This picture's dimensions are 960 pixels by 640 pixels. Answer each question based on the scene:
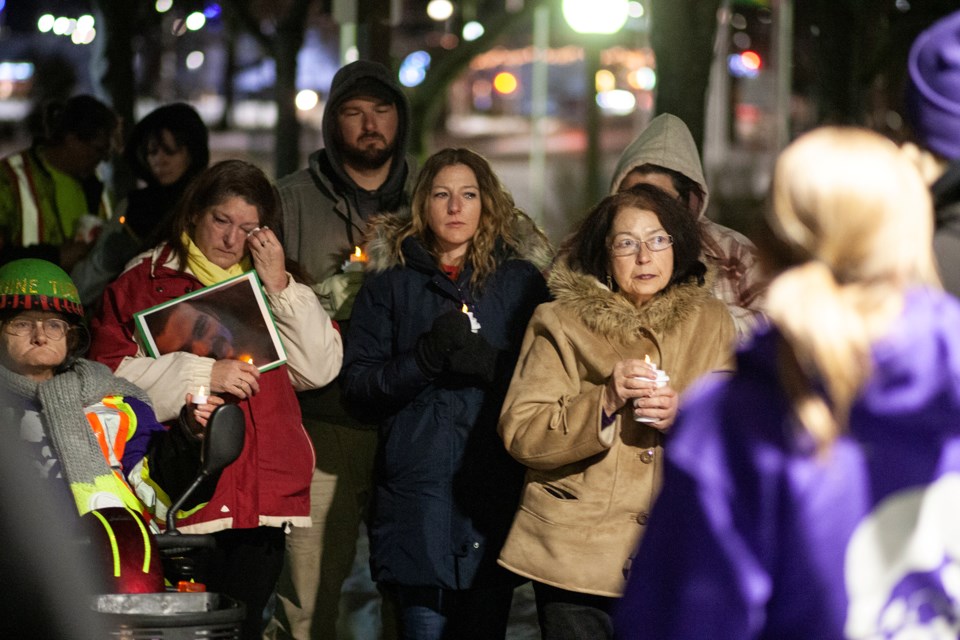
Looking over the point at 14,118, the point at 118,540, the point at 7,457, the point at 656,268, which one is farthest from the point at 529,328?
the point at 14,118

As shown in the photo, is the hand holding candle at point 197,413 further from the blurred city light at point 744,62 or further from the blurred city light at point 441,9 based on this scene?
the blurred city light at point 744,62

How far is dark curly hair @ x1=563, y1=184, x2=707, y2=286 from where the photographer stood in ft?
16.9

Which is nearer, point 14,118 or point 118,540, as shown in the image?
point 118,540

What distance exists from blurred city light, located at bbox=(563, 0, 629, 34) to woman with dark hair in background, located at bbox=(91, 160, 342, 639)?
15025mm

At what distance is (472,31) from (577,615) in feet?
53.4

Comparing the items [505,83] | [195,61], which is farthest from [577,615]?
[505,83]

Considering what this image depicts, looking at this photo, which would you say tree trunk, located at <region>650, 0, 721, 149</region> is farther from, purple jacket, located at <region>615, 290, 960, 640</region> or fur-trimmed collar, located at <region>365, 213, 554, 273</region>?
purple jacket, located at <region>615, 290, 960, 640</region>

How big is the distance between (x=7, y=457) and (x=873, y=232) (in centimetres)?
180

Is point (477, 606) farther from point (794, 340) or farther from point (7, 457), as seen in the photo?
point (794, 340)

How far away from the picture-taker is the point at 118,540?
4055 mm

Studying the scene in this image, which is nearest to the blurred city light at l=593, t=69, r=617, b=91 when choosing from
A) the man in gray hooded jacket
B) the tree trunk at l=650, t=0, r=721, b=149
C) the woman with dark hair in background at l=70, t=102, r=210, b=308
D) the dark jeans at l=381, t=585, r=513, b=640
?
the tree trunk at l=650, t=0, r=721, b=149

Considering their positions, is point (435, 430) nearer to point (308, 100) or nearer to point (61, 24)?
point (61, 24)

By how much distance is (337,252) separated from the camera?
6551 mm

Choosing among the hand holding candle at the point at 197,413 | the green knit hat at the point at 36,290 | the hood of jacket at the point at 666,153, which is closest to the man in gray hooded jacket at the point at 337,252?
the hand holding candle at the point at 197,413
